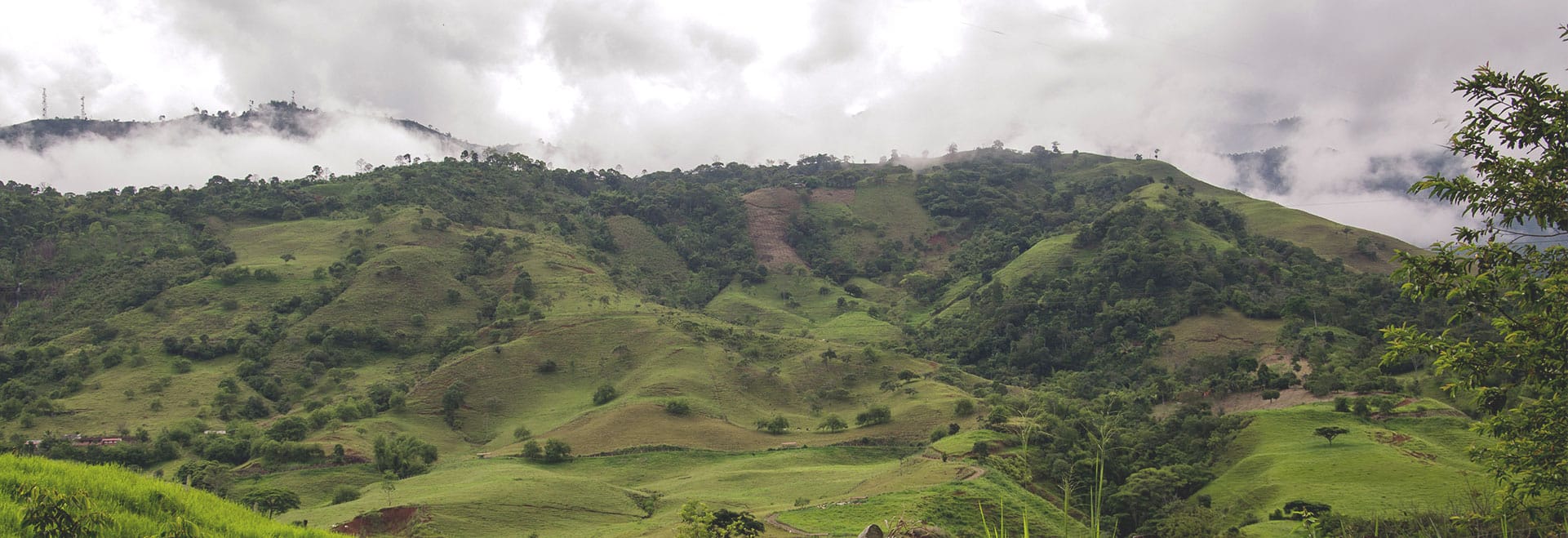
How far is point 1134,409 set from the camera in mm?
69812

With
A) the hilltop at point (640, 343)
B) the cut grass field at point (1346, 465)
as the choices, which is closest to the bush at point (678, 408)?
the hilltop at point (640, 343)

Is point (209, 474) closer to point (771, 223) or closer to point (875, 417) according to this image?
point (875, 417)

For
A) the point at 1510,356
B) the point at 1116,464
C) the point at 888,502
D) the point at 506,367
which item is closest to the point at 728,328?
the point at 506,367

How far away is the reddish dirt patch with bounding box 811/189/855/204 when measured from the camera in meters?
170

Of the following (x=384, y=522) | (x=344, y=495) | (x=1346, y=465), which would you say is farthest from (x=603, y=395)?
(x=1346, y=465)

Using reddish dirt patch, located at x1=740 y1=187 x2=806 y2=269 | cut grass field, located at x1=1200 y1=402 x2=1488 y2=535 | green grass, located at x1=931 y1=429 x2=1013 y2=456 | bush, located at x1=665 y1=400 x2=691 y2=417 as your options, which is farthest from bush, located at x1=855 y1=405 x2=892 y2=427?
reddish dirt patch, located at x1=740 y1=187 x2=806 y2=269

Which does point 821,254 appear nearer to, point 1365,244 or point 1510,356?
point 1365,244

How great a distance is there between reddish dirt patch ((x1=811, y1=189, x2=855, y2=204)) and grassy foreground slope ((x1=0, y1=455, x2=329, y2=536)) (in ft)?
532

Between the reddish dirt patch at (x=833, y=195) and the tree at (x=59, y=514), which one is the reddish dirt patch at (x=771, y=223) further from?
the tree at (x=59, y=514)

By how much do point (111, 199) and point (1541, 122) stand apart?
145911mm

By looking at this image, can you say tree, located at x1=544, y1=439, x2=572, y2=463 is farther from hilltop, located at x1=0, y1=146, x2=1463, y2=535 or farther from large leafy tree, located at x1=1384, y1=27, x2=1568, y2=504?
large leafy tree, located at x1=1384, y1=27, x2=1568, y2=504

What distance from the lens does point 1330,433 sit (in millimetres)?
51594

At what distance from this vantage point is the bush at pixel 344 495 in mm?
49688

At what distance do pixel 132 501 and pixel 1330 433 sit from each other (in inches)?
2275
